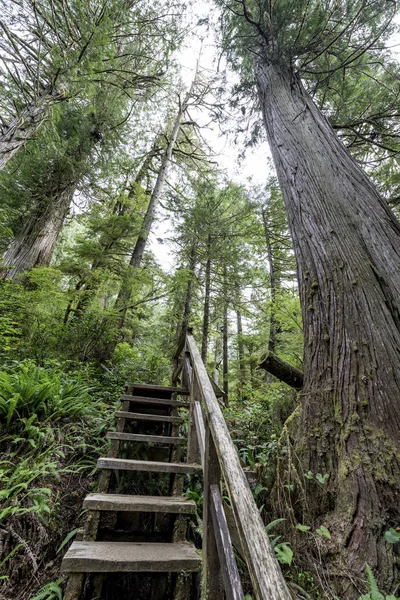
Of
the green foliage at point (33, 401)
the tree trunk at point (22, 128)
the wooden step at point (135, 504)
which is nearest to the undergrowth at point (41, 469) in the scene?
the green foliage at point (33, 401)

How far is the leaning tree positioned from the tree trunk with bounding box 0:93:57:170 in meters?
3.94

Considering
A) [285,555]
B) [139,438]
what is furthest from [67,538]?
[285,555]

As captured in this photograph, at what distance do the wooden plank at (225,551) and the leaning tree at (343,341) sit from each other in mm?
591

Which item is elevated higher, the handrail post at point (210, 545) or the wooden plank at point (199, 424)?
the wooden plank at point (199, 424)

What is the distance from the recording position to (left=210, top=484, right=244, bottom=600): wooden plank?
993mm

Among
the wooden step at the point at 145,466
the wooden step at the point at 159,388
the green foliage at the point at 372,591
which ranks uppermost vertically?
the wooden step at the point at 159,388

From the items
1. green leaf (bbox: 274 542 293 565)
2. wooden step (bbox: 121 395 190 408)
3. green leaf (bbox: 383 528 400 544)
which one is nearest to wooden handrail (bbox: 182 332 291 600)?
green leaf (bbox: 274 542 293 565)

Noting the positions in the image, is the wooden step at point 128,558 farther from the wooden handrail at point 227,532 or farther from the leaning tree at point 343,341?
the leaning tree at point 343,341

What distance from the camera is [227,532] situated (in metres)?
1.27

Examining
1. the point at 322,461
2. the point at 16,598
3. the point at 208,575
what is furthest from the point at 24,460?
the point at 322,461

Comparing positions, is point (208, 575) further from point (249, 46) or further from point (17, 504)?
point (249, 46)

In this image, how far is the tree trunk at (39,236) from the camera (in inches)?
256

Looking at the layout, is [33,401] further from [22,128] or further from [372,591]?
[22,128]

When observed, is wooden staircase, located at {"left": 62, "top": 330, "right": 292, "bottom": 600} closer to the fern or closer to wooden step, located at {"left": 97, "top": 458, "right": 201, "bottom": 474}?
wooden step, located at {"left": 97, "top": 458, "right": 201, "bottom": 474}
